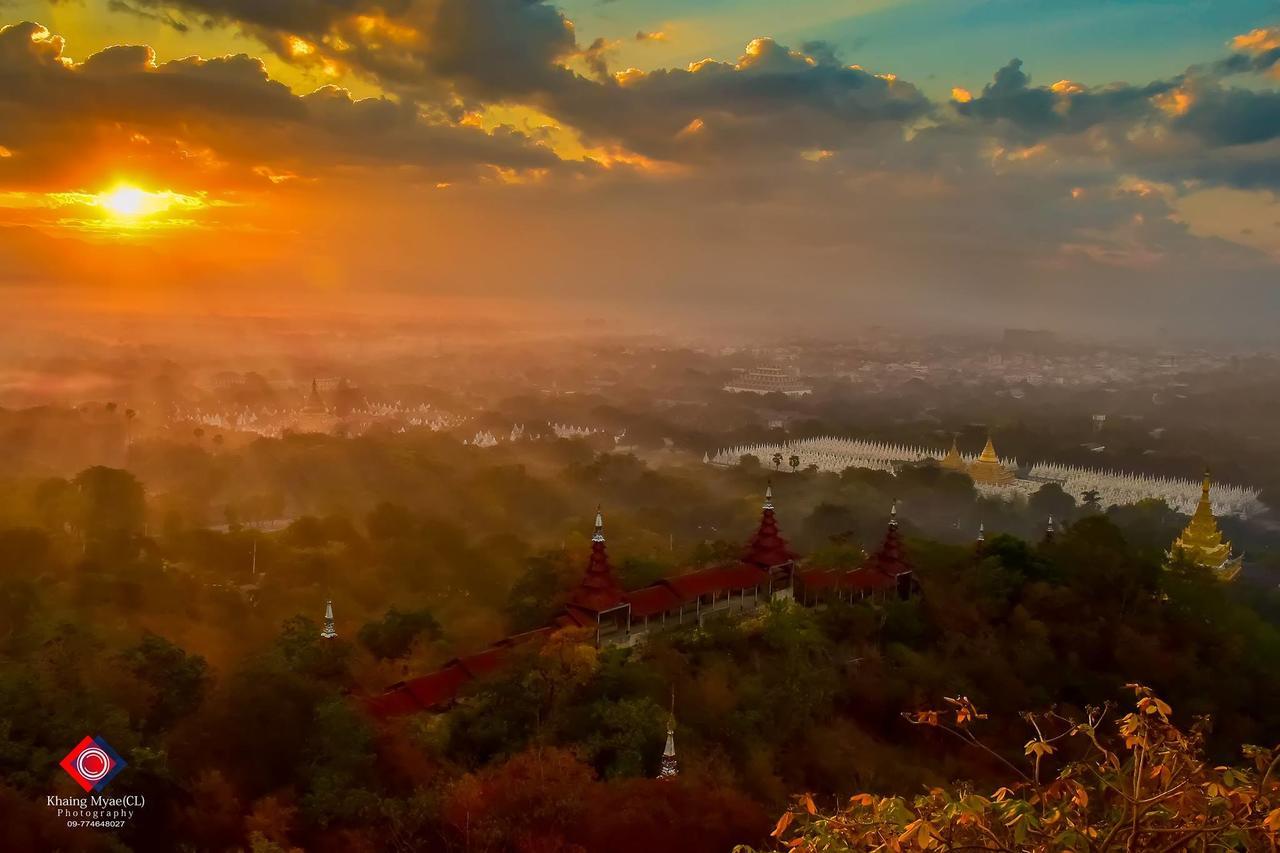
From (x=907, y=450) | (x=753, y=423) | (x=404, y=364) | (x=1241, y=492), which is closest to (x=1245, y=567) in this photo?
(x=1241, y=492)

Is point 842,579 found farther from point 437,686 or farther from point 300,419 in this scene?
point 300,419

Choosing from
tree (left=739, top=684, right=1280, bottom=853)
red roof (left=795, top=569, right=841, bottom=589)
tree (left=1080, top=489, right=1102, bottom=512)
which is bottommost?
tree (left=1080, top=489, right=1102, bottom=512)

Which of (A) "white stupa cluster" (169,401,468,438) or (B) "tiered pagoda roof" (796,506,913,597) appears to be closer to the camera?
(B) "tiered pagoda roof" (796,506,913,597)

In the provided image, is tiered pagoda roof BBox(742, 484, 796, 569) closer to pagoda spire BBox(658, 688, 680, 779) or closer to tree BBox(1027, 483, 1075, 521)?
pagoda spire BBox(658, 688, 680, 779)

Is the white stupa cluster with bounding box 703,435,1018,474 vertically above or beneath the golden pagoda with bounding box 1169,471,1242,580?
beneath

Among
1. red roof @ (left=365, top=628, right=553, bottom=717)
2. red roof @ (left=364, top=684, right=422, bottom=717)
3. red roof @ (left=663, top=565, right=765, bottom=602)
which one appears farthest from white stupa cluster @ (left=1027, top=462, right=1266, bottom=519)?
red roof @ (left=364, top=684, right=422, bottom=717)

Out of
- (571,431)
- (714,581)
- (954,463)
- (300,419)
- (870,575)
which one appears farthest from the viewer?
(571,431)

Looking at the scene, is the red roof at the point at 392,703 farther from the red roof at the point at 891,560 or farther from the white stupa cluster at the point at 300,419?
the white stupa cluster at the point at 300,419

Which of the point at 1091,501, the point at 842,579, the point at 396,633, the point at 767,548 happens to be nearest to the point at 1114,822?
the point at 396,633
